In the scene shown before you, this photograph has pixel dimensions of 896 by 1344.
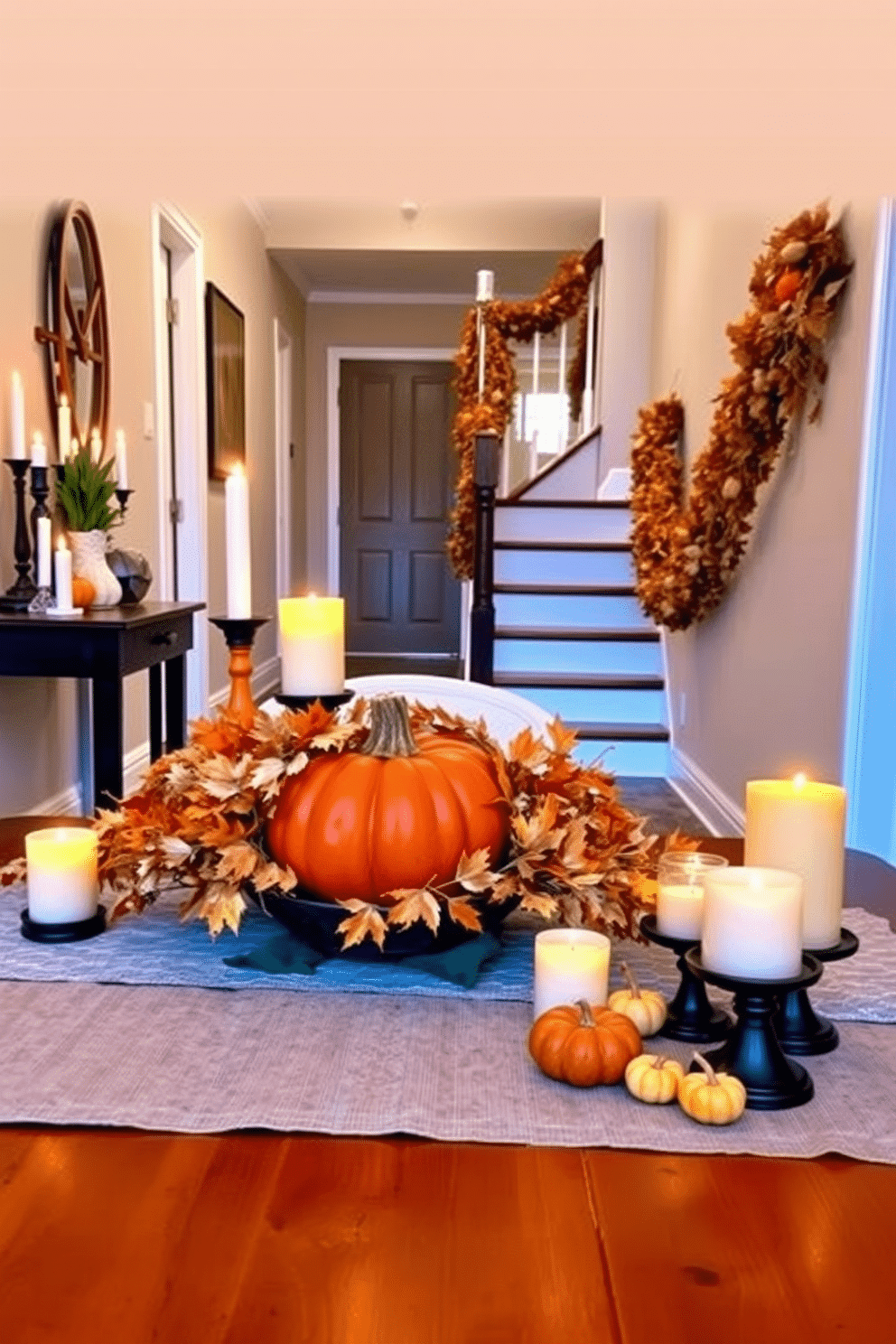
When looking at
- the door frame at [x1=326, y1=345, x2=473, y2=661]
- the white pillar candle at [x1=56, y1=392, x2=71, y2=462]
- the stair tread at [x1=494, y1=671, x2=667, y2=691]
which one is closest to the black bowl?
the white pillar candle at [x1=56, y1=392, x2=71, y2=462]

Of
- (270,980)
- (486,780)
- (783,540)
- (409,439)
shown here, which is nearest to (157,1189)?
(270,980)

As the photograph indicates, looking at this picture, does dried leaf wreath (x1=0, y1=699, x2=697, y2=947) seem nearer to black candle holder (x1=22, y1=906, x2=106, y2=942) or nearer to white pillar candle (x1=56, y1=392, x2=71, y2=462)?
black candle holder (x1=22, y1=906, x2=106, y2=942)

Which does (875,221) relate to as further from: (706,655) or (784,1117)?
(784,1117)

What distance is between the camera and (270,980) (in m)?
0.88

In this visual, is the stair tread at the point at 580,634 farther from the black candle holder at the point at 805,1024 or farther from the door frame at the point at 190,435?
the black candle holder at the point at 805,1024

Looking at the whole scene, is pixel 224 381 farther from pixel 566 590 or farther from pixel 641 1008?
pixel 641 1008

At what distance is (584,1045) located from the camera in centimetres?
71

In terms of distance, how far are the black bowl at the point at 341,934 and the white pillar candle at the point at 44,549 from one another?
2133 millimetres

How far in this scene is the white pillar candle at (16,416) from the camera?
282cm

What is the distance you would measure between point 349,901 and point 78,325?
119 inches

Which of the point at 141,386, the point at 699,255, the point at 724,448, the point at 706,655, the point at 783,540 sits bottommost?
the point at 706,655

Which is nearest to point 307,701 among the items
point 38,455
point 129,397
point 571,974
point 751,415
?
point 571,974

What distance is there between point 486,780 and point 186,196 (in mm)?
4054

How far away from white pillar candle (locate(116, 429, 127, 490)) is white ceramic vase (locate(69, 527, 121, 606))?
48 centimetres
